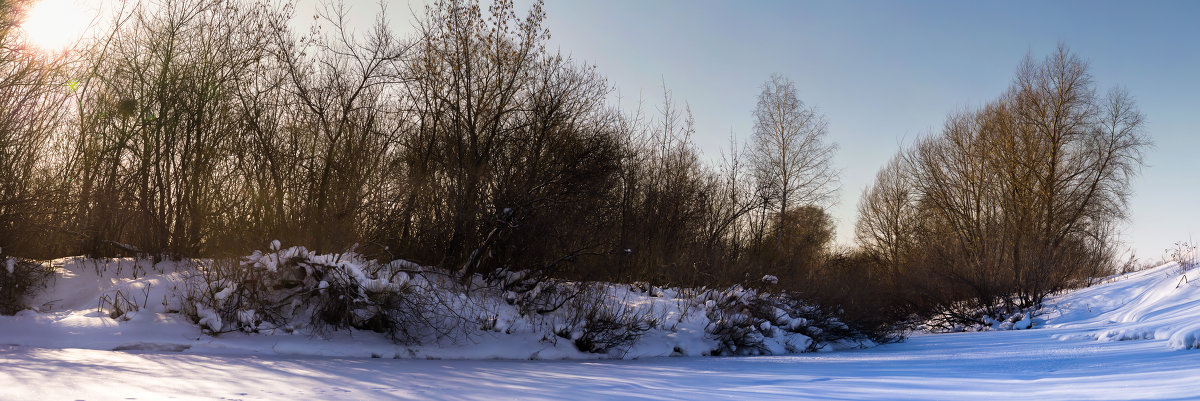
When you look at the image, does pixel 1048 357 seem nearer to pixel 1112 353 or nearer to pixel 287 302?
pixel 1112 353

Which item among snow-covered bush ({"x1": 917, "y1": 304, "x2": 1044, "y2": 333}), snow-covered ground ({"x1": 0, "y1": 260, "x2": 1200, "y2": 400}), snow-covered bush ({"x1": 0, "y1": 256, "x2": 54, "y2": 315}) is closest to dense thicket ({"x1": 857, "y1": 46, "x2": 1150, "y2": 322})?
snow-covered bush ({"x1": 917, "y1": 304, "x2": 1044, "y2": 333})

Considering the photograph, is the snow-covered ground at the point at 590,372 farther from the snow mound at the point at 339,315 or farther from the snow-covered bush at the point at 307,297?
the snow-covered bush at the point at 307,297

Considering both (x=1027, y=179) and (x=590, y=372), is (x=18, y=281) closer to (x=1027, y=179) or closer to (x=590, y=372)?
(x=590, y=372)

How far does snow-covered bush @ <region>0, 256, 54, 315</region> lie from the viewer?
9023 mm

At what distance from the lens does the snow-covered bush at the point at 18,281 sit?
29.6ft

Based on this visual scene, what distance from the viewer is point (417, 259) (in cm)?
1255

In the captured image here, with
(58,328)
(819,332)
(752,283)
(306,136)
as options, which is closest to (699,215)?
(752,283)

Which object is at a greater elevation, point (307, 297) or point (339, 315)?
point (307, 297)

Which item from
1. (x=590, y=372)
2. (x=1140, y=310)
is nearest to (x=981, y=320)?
(x=1140, y=310)

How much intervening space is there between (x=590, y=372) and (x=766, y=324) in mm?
5052

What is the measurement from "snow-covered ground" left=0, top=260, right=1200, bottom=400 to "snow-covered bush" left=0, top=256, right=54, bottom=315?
41 centimetres

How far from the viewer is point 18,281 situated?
30.5 feet

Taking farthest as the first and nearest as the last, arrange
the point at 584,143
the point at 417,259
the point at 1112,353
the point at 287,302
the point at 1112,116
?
the point at 1112,116, the point at 584,143, the point at 417,259, the point at 287,302, the point at 1112,353

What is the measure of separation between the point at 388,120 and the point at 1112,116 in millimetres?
24839
